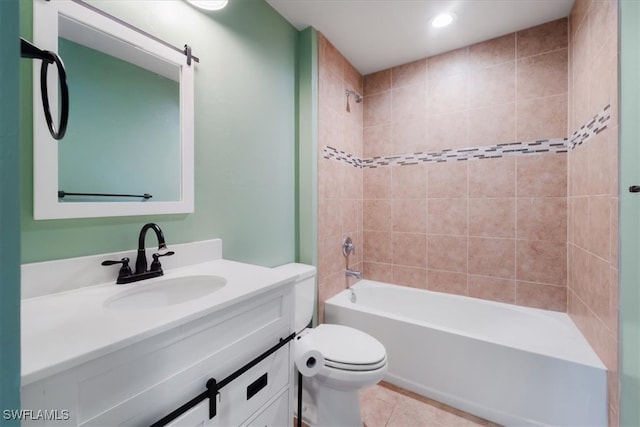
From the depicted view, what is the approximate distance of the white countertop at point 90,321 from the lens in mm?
506

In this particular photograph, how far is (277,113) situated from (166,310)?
142 cm

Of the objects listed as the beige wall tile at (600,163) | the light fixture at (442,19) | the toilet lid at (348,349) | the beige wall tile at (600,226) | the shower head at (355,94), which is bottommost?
the toilet lid at (348,349)

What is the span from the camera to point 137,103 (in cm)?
110

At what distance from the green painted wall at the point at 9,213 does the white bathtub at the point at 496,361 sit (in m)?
1.81

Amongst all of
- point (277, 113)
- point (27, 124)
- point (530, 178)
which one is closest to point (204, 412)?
point (27, 124)

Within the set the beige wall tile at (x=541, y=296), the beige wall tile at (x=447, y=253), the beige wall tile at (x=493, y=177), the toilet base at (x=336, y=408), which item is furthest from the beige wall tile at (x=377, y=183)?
the toilet base at (x=336, y=408)

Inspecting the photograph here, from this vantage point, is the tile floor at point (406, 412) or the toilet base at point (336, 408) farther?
the tile floor at point (406, 412)

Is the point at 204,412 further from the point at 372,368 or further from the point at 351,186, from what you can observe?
the point at 351,186

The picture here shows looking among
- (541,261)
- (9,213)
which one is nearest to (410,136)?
(541,261)

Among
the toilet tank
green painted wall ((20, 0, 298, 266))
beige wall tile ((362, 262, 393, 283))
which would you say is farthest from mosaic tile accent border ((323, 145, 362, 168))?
beige wall tile ((362, 262, 393, 283))

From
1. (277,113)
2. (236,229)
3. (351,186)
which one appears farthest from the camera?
(351,186)

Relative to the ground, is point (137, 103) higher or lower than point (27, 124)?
higher

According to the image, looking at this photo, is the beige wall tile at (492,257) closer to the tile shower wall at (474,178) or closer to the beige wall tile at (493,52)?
the tile shower wall at (474,178)

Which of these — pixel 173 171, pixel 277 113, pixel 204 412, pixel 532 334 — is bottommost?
pixel 532 334
